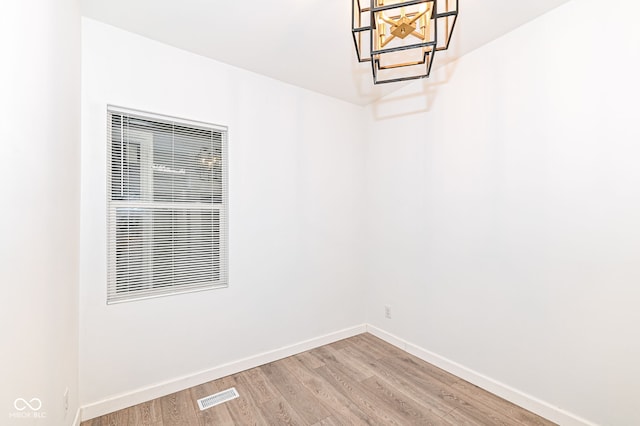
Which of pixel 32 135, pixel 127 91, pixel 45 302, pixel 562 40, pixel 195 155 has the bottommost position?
pixel 45 302

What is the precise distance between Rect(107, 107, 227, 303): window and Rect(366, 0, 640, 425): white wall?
1900mm

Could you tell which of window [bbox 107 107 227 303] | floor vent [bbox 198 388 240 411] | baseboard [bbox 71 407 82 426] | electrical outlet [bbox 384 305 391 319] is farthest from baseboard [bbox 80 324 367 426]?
window [bbox 107 107 227 303]

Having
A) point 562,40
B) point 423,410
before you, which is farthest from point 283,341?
point 562,40

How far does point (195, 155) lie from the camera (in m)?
2.48

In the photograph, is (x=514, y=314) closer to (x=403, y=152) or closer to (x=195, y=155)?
(x=403, y=152)

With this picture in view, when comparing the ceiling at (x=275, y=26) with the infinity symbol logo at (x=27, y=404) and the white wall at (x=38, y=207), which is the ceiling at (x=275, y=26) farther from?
the infinity symbol logo at (x=27, y=404)

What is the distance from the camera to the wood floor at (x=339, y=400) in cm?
201

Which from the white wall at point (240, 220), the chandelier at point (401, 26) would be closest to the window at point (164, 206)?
the white wall at point (240, 220)

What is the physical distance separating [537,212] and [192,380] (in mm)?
2948

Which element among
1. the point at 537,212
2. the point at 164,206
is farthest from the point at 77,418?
the point at 537,212

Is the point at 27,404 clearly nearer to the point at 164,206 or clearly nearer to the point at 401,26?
the point at 164,206

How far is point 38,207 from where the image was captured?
1.24 metres

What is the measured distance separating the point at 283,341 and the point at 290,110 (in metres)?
2.35

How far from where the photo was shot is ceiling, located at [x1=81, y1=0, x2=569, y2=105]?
6.35 ft
